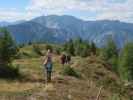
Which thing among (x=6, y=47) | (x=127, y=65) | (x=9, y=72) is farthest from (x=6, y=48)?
(x=127, y=65)

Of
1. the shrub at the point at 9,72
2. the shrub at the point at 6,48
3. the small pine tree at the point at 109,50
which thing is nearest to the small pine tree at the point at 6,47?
the shrub at the point at 6,48

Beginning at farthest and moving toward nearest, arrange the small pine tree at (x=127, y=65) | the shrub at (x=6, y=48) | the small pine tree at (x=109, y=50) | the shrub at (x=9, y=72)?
the small pine tree at (x=109, y=50) < the small pine tree at (x=127, y=65) < the shrub at (x=6, y=48) < the shrub at (x=9, y=72)

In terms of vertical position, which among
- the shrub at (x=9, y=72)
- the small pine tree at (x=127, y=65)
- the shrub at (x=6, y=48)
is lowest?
the small pine tree at (x=127, y=65)

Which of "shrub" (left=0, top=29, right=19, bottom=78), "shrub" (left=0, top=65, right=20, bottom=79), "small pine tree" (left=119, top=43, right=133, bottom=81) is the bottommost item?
"small pine tree" (left=119, top=43, right=133, bottom=81)

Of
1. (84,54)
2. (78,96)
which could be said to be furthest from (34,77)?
(84,54)

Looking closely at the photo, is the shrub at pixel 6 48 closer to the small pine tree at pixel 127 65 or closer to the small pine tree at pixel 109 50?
the small pine tree at pixel 127 65

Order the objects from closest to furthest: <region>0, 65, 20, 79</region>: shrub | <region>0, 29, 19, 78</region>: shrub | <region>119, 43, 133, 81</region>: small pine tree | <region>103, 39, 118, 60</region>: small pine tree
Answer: <region>0, 65, 20, 79</region>: shrub, <region>0, 29, 19, 78</region>: shrub, <region>119, 43, 133, 81</region>: small pine tree, <region>103, 39, 118, 60</region>: small pine tree

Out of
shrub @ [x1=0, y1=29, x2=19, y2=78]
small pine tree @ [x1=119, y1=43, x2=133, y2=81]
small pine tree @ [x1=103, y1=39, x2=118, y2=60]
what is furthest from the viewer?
small pine tree @ [x1=103, y1=39, x2=118, y2=60]

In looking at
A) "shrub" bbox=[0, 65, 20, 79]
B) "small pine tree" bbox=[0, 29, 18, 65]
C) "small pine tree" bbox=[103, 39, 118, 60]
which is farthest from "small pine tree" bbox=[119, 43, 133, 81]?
"shrub" bbox=[0, 65, 20, 79]

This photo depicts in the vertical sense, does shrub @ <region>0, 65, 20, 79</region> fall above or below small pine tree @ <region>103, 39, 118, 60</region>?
above

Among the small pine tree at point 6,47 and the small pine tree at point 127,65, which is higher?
the small pine tree at point 6,47

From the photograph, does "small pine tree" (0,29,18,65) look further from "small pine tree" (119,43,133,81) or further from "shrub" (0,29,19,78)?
"small pine tree" (119,43,133,81)

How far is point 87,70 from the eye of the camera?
49719 millimetres

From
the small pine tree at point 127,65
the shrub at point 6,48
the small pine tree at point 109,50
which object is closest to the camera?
the shrub at point 6,48
